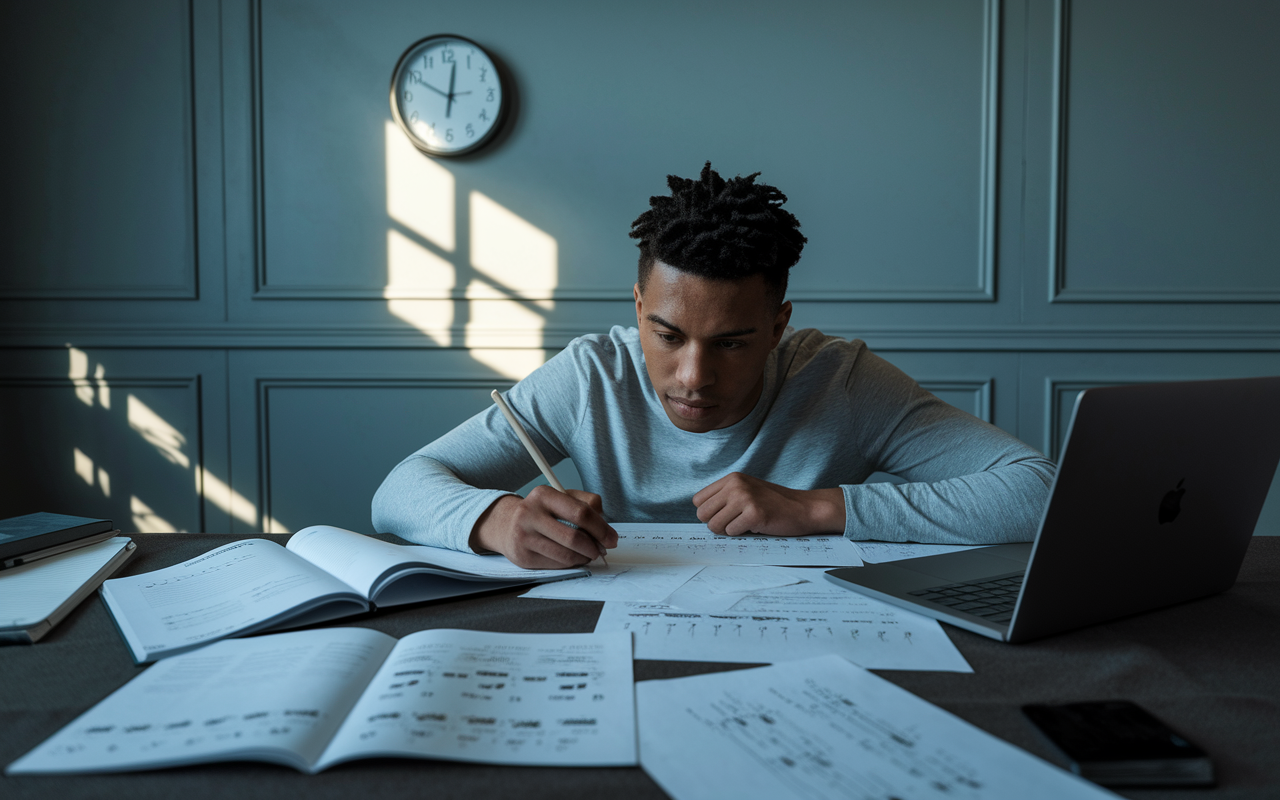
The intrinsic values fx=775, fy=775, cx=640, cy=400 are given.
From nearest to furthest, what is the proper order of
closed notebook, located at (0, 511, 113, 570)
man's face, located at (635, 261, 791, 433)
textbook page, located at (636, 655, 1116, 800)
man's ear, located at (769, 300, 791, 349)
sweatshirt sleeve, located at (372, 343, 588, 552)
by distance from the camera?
textbook page, located at (636, 655, 1116, 800) → closed notebook, located at (0, 511, 113, 570) → sweatshirt sleeve, located at (372, 343, 588, 552) → man's face, located at (635, 261, 791, 433) → man's ear, located at (769, 300, 791, 349)

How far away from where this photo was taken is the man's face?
1110 mm

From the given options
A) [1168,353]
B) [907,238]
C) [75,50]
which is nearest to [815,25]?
[907,238]

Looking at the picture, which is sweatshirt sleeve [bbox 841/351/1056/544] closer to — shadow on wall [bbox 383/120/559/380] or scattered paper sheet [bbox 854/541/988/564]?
scattered paper sheet [bbox 854/541/988/564]

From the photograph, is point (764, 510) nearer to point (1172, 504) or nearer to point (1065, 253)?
point (1172, 504)

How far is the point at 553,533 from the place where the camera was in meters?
0.84

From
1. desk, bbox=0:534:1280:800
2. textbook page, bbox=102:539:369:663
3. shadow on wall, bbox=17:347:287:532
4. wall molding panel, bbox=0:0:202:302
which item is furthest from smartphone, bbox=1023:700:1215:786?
wall molding panel, bbox=0:0:202:302

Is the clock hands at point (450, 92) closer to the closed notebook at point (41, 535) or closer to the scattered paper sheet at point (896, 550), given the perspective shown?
the closed notebook at point (41, 535)

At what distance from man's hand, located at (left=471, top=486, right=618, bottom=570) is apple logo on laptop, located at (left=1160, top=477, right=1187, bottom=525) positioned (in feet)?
1.71

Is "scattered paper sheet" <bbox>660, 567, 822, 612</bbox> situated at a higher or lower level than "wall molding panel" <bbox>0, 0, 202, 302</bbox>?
lower

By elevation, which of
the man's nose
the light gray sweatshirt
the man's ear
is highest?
the man's ear

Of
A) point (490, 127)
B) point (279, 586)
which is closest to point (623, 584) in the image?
point (279, 586)

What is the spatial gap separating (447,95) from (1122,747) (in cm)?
236

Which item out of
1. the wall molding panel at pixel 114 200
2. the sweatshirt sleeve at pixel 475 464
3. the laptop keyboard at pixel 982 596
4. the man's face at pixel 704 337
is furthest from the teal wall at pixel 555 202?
the laptop keyboard at pixel 982 596

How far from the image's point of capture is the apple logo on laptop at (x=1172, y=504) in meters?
0.66
